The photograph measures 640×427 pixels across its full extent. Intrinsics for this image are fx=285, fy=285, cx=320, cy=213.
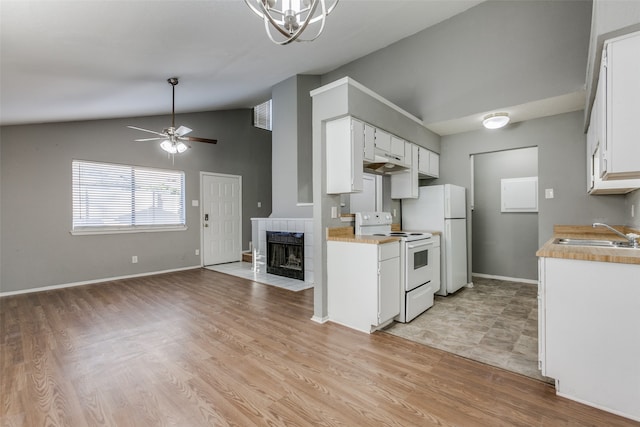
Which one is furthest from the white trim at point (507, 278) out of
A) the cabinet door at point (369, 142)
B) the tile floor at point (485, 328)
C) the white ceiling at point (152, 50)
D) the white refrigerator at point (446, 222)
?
the white ceiling at point (152, 50)

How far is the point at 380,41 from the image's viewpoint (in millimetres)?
4379

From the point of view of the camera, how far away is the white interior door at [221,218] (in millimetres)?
6156

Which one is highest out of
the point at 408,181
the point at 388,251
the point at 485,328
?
the point at 408,181

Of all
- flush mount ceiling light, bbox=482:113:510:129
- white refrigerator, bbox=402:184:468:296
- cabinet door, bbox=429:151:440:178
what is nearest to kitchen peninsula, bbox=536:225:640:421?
white refrigerator, bbox=402:184:468:296

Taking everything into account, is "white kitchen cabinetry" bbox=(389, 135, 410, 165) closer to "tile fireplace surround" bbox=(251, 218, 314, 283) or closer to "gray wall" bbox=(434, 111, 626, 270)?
"gray wall" bbox=(434, 111, 626, 270)

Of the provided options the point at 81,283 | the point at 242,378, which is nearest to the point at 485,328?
the point at 242,378

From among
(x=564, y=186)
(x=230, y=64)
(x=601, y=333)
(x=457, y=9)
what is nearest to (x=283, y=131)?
(x=230, y=64)

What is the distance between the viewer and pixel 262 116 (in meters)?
7.50

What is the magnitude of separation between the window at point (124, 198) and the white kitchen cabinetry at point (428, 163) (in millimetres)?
4567

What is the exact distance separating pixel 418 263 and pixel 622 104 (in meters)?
2.03

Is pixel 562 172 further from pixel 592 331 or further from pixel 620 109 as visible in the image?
pixel 592 331

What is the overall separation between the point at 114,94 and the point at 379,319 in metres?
4.23

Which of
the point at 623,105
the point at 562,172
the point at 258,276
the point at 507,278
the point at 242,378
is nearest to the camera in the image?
the point at 623,105

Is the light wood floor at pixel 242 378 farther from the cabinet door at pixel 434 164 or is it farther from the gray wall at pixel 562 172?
the cabinet door at pixel 434 164
